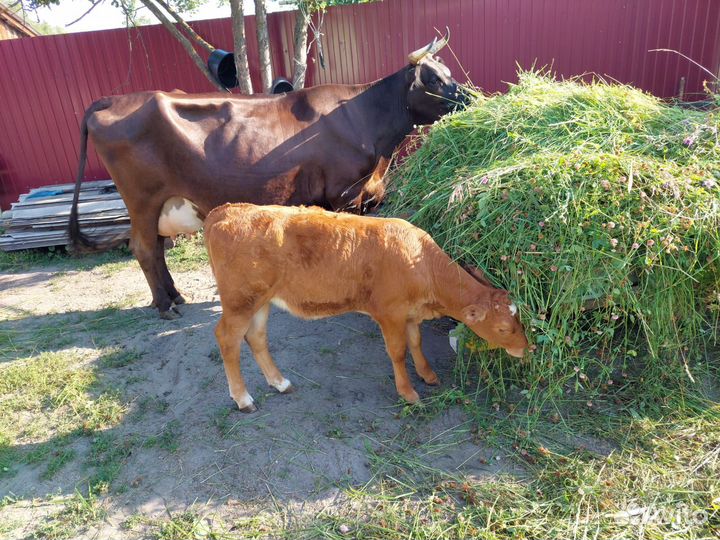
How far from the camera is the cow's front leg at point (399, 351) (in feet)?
11.3

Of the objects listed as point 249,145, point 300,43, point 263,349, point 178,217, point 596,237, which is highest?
point 300,43

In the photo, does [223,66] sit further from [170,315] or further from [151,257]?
[170,315]

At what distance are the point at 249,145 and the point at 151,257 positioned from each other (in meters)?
1.51

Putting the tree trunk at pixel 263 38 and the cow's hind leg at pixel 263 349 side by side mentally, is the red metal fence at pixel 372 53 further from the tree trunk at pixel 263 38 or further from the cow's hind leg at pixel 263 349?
the cow's hind leg at pixel 263 349

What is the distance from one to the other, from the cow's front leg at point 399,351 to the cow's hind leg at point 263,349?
32.8 inches

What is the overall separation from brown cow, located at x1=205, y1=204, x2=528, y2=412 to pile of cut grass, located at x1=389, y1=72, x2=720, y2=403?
0.25 meters

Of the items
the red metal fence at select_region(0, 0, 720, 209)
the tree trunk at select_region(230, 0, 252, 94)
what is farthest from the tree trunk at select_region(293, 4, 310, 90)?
the red metal fence at select_region(0, 0, 720, 209)

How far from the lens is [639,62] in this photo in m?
7.33

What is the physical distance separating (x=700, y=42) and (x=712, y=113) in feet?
15.1

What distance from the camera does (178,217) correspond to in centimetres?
508

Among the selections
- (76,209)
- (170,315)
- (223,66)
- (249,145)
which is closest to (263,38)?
(223,66)

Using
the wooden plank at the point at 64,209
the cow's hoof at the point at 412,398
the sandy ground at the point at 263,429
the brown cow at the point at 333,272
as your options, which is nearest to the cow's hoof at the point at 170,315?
the sandy ground at the point at 263,429

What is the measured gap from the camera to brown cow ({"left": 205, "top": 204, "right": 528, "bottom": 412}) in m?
3.33

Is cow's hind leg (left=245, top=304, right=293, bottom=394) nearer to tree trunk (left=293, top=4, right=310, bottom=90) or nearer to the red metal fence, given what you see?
tree trunk (left=293, top=4, right=310, bottom=90)
